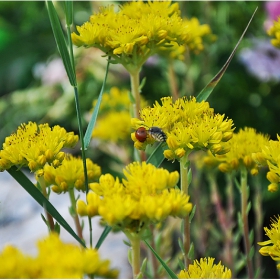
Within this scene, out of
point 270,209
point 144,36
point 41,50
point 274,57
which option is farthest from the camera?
point 41,50

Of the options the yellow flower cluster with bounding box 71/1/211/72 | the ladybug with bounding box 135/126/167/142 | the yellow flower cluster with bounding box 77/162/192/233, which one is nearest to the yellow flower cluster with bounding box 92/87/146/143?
the yellow flower cluster with bounding box 71/1/211/72

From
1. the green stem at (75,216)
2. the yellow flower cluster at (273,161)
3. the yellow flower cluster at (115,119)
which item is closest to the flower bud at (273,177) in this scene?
the yellow flower cluster at (273,161)

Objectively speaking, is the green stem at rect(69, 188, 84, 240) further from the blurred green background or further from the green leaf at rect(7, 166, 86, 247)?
the blurred green background

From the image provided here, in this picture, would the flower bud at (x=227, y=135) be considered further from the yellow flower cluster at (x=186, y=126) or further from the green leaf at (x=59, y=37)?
the green leaf at (x=59, y=37)

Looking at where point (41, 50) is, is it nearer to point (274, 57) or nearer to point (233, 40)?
point (233, 40)

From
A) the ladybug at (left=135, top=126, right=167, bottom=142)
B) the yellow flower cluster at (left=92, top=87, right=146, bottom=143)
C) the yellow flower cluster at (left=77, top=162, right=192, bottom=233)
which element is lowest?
the yellow flower cluster at (left=77, top=162, right=192, bottom=233)

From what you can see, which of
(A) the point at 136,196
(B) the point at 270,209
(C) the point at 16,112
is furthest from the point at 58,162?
(C) the point at 16,112
